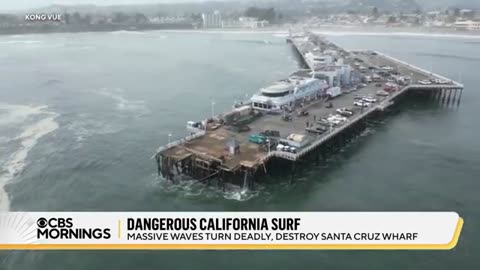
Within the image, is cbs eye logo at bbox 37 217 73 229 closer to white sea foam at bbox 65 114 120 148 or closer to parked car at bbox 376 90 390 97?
white sea foam at bbox 65 114 120 148

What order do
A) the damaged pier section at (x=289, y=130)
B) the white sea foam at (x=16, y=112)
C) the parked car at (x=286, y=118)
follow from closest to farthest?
the damaged pier section at (x=289, y=130) → the parked car at (x=286, y=118) → the white sea foam at (x=16, y=112)

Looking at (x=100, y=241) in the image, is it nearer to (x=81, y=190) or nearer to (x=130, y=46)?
(x=81, y=190)

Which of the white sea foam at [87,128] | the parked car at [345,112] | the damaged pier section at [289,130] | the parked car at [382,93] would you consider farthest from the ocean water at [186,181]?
the parked car at [345,112]

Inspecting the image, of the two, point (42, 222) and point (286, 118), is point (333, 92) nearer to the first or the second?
point (286, 118)

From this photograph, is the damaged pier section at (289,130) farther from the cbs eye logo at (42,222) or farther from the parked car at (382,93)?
the cbs eye logo at (42,222)

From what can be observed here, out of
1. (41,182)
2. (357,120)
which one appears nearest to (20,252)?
(41,182)

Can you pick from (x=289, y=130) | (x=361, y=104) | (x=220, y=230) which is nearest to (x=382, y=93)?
(x=361, y=104)
